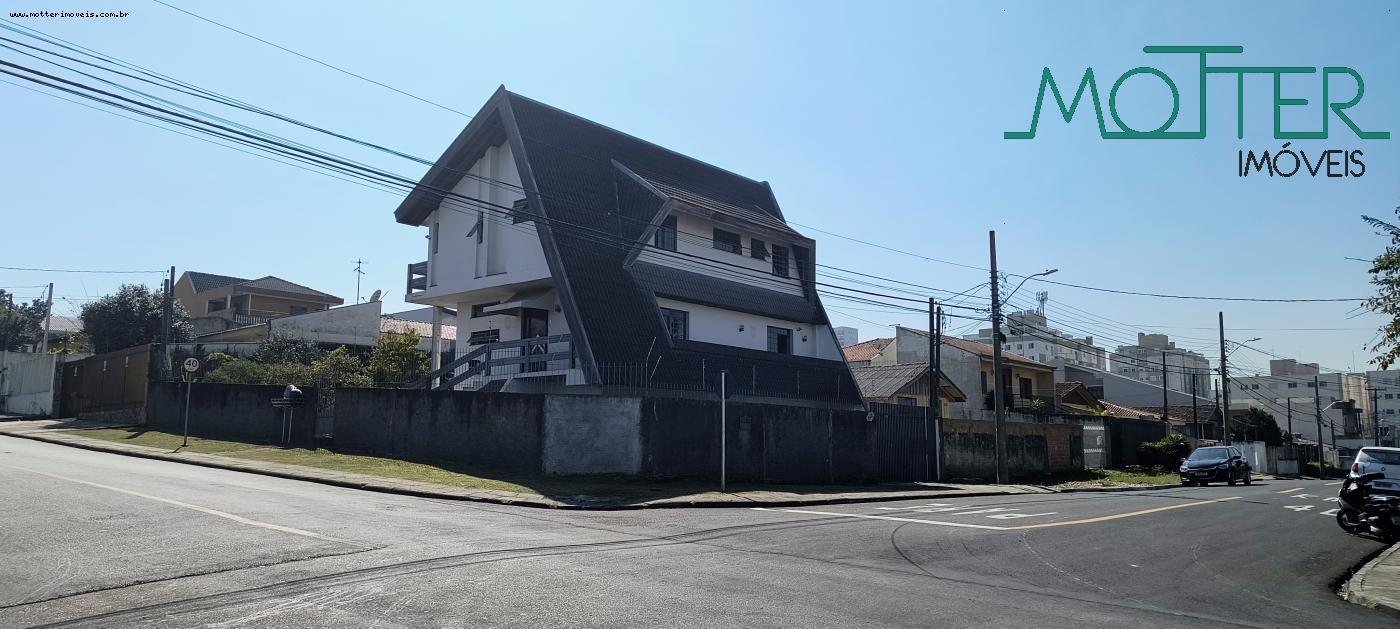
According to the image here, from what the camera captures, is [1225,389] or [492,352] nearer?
[492,352]

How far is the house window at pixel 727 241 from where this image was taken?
3041 centimetres

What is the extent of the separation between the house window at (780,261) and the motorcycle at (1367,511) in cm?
1992

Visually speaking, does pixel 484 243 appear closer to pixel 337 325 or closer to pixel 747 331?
pixel 747 331

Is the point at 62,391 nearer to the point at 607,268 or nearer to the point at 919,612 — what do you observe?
the point at 607,268

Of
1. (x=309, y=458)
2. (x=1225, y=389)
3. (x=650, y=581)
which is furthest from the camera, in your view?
(x=1225, y=389)

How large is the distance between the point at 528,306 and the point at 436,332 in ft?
24.1

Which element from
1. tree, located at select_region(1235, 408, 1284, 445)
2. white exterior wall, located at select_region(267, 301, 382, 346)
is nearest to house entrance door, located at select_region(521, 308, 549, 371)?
white exterior wall, located at select_region(267, 301, 382, 346)

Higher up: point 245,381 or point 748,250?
point 748,250

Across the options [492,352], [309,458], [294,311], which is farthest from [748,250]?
[294,311]

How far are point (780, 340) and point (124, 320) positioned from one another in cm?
3483

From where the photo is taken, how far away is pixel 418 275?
104 ft

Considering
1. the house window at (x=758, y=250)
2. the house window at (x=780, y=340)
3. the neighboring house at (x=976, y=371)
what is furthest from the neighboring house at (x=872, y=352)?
the house window at (x=758, y=250)

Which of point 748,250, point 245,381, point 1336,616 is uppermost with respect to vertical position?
point 748,250

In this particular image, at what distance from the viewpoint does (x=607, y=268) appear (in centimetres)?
2548
